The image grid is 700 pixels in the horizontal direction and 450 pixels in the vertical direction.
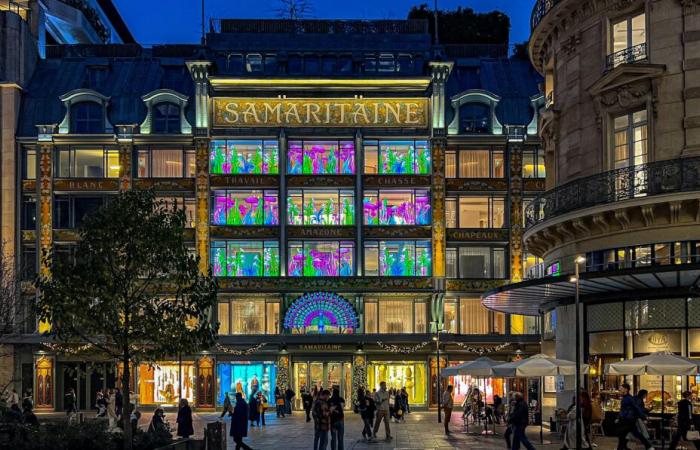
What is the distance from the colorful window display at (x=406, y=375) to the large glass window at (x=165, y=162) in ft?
50.9

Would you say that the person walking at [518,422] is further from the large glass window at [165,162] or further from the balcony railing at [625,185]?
the large glass window at [165,162]

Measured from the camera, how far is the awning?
31.4 m

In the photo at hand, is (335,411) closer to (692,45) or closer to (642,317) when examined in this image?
(642,317)

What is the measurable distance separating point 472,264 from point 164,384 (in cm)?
1873

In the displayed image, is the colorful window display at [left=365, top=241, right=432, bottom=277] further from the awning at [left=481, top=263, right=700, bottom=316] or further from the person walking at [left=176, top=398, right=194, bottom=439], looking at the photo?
the person walking at [left=176, top=398, right=194, bottom=439]

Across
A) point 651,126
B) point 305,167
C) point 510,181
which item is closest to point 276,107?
point 305,167

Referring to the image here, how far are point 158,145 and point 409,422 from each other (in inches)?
953

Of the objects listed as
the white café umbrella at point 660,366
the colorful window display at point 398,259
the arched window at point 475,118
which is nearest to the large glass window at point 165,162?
the colorful window display at point 398,259

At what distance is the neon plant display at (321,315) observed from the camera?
64.9m

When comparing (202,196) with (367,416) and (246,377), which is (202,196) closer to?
(246,377)

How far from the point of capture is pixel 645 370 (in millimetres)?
31531

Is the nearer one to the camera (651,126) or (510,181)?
(651,126)

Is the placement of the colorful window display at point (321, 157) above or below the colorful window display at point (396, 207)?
above

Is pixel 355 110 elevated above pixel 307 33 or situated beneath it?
situated beneath
